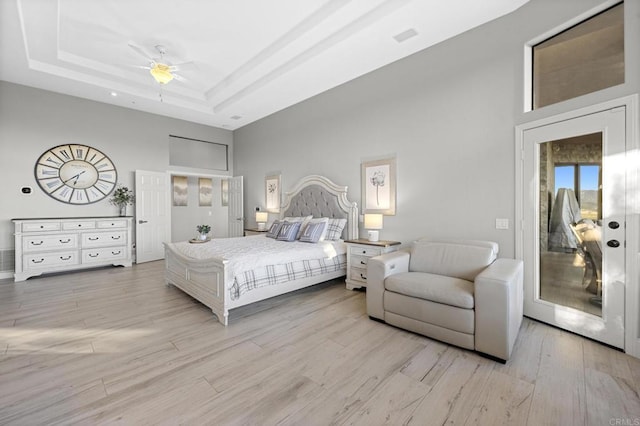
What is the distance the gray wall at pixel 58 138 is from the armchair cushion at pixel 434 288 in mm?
5642

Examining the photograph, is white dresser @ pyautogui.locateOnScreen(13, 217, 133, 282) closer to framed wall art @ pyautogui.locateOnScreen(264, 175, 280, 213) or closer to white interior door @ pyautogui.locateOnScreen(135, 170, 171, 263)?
white interior door @ pyautogui.locateOnScreen(135, 170, 171, 263)

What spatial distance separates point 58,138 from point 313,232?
4934 mm

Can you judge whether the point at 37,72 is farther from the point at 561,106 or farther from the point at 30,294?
the point at 561,106

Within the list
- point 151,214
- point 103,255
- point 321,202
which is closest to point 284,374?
point 321,202

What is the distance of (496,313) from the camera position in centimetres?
204

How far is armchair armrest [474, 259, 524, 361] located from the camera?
2010 millimetres

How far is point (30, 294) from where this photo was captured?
3621 millimetres

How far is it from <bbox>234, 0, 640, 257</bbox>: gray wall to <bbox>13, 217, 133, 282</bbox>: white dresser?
4116 millimetres

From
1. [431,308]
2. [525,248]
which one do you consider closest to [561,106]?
[525,248]

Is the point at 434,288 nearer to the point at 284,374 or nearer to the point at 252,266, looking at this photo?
the point at 284,374

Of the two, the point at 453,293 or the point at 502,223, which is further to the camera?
the point at 502,223

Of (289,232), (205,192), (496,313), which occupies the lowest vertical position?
(496,313)

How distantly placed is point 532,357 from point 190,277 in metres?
3.45

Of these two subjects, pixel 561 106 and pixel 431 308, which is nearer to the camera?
pixel 431 308
